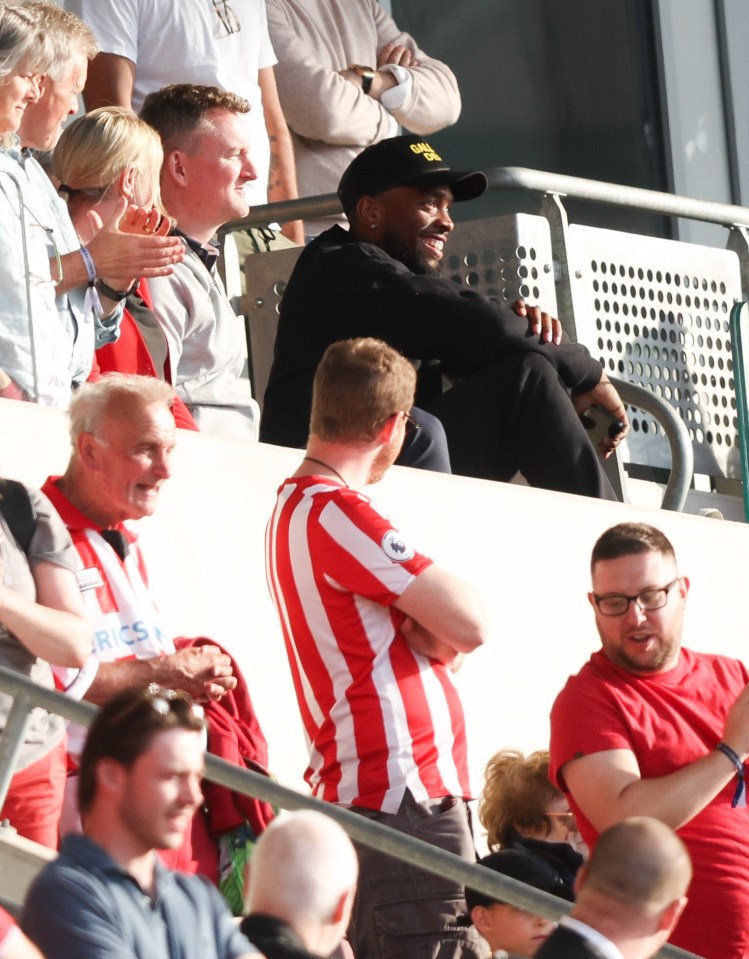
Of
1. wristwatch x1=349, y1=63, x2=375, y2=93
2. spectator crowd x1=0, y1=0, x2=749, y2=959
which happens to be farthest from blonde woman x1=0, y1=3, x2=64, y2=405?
wristwatch x1=349, y1=63, x2=375, y2=93

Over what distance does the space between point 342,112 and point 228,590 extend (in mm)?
2954

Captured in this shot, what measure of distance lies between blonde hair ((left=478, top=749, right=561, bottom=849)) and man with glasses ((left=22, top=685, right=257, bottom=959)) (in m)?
1.75

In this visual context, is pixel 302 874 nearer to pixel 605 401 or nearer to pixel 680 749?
pixel 680 749

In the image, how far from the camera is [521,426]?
243 inches

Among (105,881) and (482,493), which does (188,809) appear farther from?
(482,493)

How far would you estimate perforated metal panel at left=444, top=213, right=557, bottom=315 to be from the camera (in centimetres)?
709

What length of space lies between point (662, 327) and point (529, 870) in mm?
3307

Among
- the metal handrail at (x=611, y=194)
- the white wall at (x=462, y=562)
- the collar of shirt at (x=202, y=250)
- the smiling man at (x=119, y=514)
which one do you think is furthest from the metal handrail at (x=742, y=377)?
the smiling man at (x=119, y=514)

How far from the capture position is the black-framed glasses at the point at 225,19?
23.9 feet

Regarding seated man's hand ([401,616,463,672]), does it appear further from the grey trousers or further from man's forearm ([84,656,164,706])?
man's forearm ([84,656,164,706])

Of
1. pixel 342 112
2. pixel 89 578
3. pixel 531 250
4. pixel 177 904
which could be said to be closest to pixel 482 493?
pixel 531 250

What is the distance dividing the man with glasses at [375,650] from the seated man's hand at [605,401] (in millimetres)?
1852

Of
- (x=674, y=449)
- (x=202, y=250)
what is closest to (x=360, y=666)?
(x=202, y=250)

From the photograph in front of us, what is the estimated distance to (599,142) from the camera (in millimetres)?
10984
